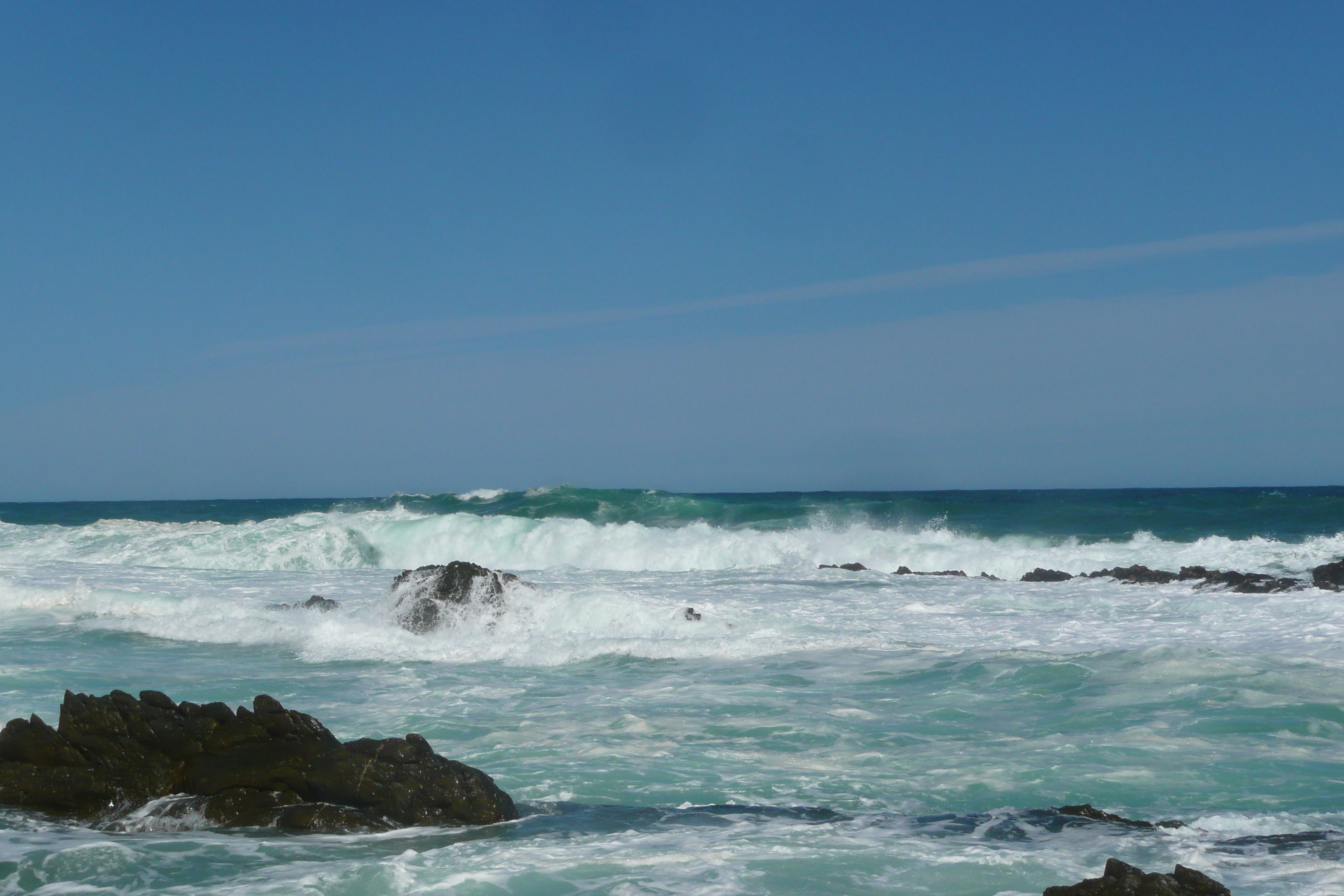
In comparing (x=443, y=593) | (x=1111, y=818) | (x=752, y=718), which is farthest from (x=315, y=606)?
(x=1111, y=818)

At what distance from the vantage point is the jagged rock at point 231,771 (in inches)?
225

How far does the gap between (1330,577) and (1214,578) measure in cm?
156

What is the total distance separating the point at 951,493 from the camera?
261 feet

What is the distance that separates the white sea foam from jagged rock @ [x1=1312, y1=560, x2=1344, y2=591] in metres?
6.43

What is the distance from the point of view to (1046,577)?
19.8 metres

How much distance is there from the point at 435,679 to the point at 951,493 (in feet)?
237

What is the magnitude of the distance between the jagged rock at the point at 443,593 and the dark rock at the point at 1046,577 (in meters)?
9.74

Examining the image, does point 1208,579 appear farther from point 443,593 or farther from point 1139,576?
point 443,593

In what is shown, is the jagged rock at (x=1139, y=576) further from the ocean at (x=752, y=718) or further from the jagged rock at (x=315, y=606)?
the jagged rock at (x=315, y=606)

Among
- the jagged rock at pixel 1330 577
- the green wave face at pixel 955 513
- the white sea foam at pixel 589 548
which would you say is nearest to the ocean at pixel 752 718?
the jagged rock at pixel 1330 577

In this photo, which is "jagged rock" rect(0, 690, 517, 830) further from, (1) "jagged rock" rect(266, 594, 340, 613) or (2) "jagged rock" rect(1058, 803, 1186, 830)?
(1) "jagged rock" rect(266, 594, 340, 613)

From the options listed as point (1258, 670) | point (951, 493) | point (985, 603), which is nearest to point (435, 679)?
point (1258, 670)

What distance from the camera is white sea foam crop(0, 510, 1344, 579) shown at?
1017 inches

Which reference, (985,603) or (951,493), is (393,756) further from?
(951,493)
